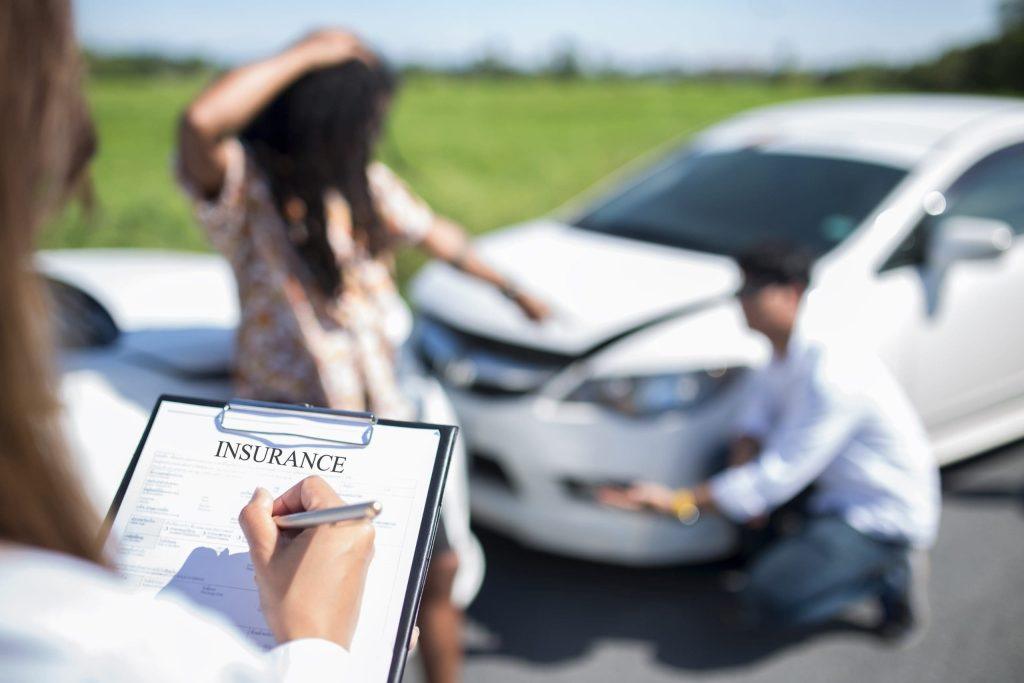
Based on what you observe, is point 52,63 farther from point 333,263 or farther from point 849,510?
point 849,510

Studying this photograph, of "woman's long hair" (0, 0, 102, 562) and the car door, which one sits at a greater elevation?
the car door

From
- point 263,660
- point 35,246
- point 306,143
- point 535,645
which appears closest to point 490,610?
point 535,645

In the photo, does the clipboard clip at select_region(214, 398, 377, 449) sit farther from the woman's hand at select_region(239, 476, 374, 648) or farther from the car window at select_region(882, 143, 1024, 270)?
the car window at select_region(882, 143, 1024, 270)

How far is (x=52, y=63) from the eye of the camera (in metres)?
0.71

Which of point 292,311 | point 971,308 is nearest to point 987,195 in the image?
point 971,308

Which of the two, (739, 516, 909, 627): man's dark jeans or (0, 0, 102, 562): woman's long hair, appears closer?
(0, 0, 102, 562): woman's long hair

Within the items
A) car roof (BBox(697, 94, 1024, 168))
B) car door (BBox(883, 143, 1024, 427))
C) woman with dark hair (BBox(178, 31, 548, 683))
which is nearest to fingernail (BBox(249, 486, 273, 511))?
woman with dark hair (BBox(178, 31, 548, 683))

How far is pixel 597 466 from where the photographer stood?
8.96 ft

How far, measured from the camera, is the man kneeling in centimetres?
256

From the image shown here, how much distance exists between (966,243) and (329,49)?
2266 millimetres

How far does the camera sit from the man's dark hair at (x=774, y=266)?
2.55 metres

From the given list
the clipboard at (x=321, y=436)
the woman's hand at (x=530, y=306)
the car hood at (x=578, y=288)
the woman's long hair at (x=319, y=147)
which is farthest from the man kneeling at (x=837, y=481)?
the clipboard at (x=321, y=436)

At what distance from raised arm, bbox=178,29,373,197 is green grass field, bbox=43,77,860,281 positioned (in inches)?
75.0

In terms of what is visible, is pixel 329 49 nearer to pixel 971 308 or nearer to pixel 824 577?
pixel 824 577
